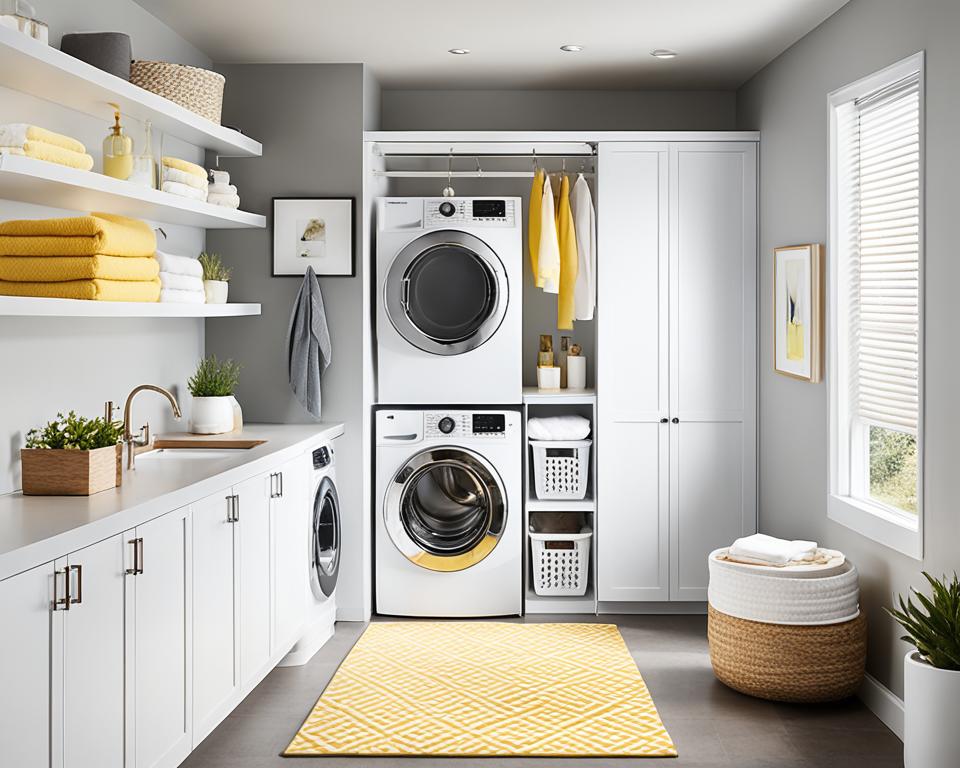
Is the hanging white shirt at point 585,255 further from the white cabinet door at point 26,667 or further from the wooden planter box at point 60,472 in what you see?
the white cabinet door at point 26,667

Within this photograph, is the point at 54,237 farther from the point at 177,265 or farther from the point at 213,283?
the point at 213,283

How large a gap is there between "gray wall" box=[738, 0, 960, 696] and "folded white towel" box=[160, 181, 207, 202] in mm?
2391

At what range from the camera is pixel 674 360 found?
4789 millimetres

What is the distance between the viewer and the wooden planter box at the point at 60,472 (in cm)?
269

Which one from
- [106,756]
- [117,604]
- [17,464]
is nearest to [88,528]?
[117,604]

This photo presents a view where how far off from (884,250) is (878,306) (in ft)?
0.67

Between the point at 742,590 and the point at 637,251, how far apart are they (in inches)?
70.3

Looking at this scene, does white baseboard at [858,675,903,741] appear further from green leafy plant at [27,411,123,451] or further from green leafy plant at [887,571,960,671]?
green leafy plant at [27,411,123,451]

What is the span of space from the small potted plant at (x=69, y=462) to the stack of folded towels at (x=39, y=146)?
71 centimetres

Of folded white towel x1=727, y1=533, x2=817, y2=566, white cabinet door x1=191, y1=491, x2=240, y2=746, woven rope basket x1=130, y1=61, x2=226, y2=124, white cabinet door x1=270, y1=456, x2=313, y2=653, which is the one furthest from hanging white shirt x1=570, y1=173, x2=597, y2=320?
white cabinet door x1=191, y1=491, x2=240, y2=746

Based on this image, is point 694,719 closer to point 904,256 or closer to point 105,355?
point 904,256

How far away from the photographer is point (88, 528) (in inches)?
89.9

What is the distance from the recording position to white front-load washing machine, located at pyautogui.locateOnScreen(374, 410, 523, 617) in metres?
4.75

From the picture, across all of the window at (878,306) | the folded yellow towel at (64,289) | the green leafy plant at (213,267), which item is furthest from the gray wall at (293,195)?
the window at (878,306)
